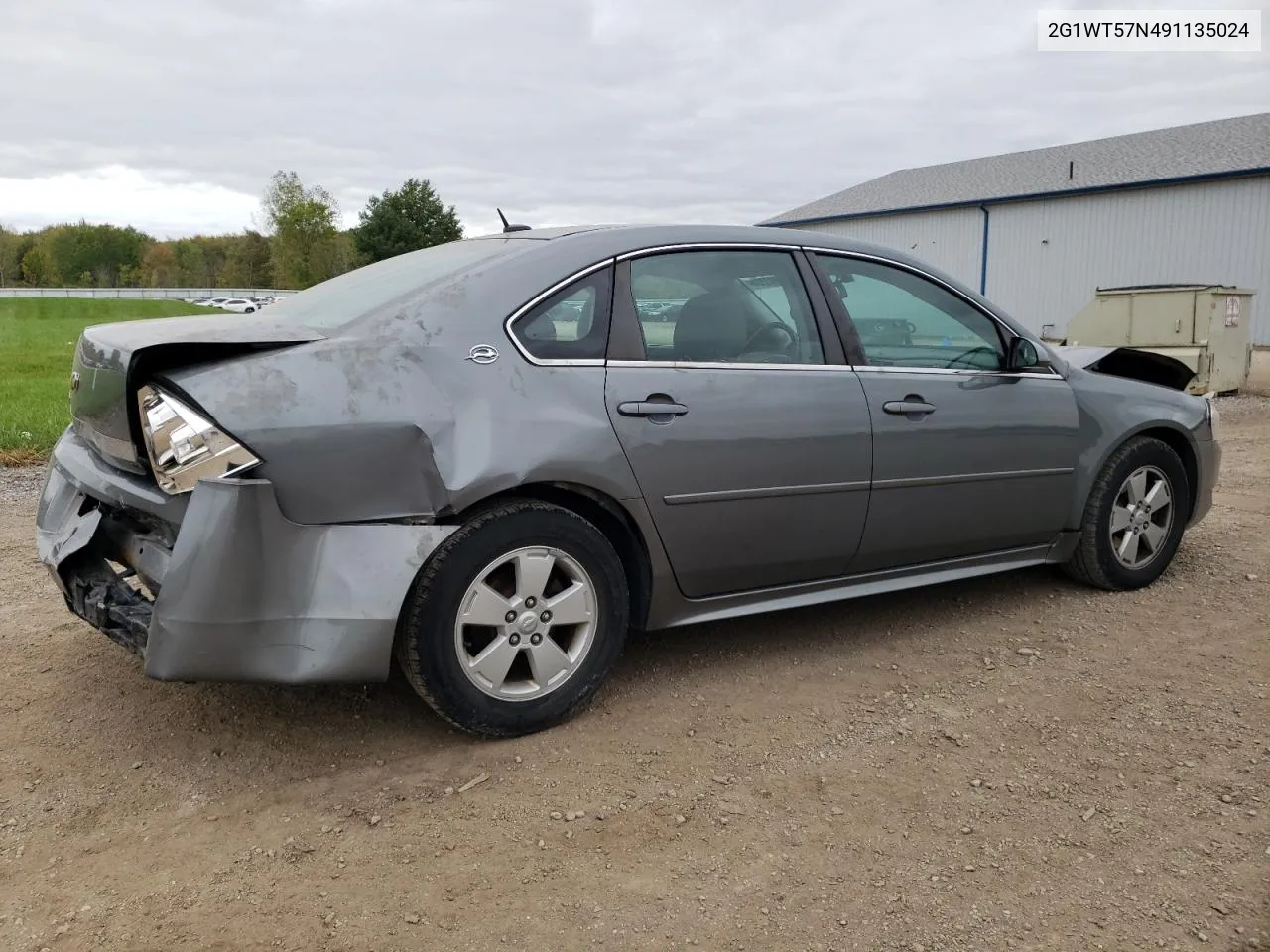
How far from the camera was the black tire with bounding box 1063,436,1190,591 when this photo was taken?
4512 millimetres

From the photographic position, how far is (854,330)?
3.83m

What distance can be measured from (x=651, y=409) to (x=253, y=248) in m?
91.9

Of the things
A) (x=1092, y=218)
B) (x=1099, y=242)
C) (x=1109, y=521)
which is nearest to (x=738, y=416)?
(x=1109, y=521)

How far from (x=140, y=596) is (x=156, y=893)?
0.91m

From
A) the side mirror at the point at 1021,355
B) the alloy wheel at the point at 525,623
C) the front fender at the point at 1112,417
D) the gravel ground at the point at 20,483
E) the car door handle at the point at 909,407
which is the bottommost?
the gravel ground at the point at 20,483

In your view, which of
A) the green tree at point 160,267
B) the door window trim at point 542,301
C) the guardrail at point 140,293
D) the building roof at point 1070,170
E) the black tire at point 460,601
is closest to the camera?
the black tire at point 460,601

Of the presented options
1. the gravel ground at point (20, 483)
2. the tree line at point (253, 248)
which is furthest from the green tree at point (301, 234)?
the gravel ground at point (20, 483)

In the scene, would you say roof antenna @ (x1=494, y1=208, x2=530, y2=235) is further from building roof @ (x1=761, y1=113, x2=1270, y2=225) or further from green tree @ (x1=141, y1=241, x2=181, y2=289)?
green tree @ (x1=141, y1=241, x2=181, y2=289)

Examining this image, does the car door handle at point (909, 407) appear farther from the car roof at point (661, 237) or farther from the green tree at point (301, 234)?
the green tree at point (301, 234)

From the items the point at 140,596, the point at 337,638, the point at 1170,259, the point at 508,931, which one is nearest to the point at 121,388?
the point at 140,596

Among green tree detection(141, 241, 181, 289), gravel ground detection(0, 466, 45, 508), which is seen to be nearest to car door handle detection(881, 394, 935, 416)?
gravel ground detection(0, 466, 45, 508)

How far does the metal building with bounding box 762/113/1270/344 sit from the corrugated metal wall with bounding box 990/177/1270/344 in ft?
0.10

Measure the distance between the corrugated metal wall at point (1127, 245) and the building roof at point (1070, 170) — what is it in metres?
0.46

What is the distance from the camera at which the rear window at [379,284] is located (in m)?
3.24
